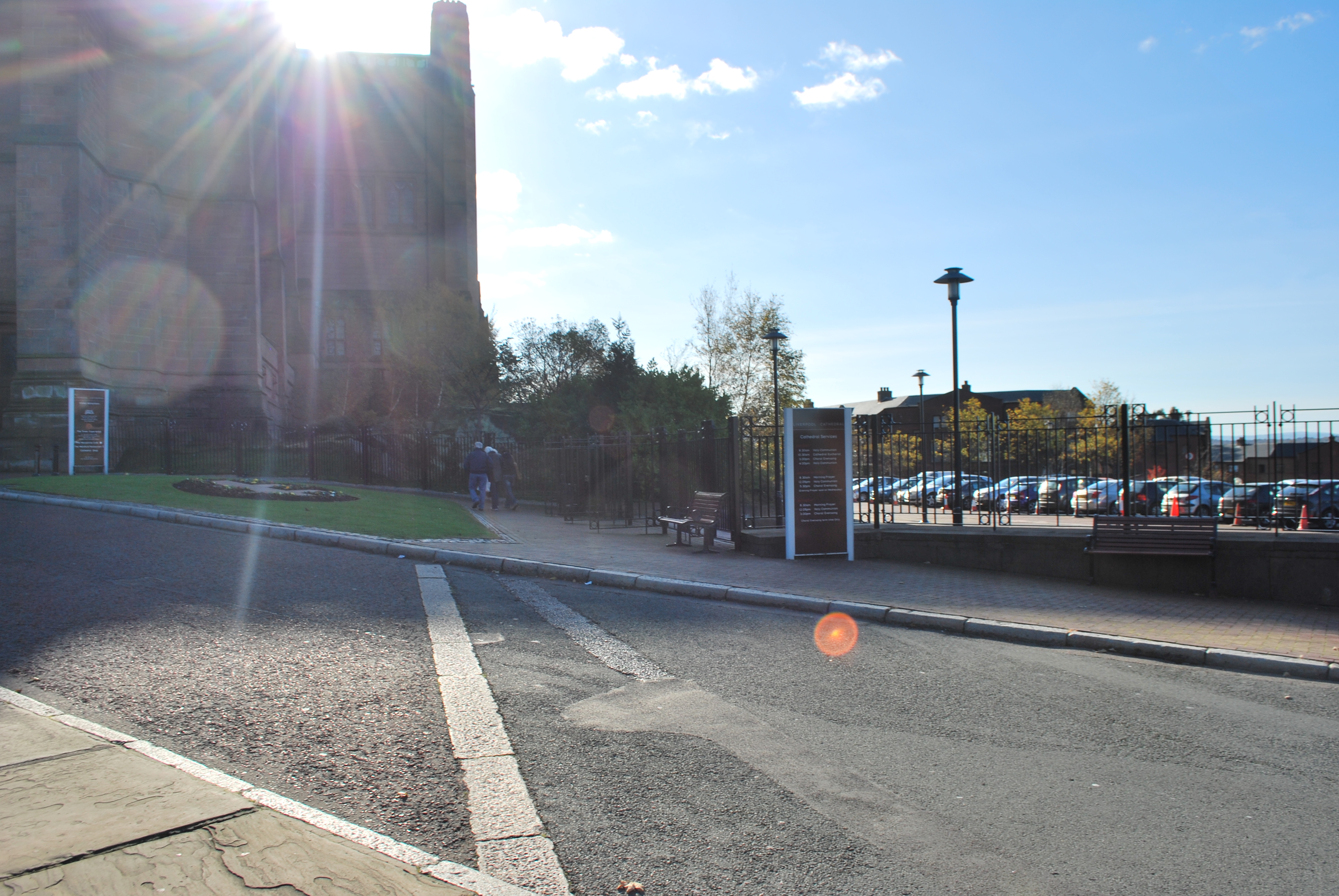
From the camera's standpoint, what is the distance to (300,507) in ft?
51.2

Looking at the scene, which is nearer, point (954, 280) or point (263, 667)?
point (263, 667)

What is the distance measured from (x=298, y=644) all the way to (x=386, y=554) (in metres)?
5.70

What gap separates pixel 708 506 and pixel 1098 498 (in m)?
7.43

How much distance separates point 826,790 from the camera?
12.5 ft

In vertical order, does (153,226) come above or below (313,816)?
above

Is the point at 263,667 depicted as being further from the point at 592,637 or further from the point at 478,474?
the point at 478,474

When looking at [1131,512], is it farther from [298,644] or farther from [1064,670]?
[298,644]

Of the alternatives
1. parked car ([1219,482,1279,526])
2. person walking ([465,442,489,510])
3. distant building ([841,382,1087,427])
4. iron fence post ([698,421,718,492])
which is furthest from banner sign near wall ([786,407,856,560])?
distant building ([841,382,1087,427])

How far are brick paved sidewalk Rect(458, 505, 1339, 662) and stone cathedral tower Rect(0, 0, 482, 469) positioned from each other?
22203 mm

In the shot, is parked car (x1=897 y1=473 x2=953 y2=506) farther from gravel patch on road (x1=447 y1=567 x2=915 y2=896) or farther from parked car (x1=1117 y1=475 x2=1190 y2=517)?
gravel patch on road (x1=447 y1=567 x2=915 y2=896)

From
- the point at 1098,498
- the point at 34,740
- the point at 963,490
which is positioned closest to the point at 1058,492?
the point at 1098,498

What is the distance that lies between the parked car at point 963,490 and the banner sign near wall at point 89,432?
69.8ft

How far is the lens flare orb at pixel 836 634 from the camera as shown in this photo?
6.84 meters

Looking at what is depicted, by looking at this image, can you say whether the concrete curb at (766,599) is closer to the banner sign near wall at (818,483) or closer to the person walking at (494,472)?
the banner sign near wall at (818,483)
